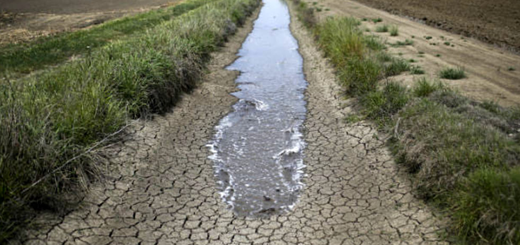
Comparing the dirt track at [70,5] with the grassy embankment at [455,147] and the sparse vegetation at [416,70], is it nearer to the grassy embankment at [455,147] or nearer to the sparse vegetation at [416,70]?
the sparse vegetation at [416,70]

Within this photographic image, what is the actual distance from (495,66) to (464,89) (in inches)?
121

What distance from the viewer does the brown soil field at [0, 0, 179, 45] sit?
1962cm

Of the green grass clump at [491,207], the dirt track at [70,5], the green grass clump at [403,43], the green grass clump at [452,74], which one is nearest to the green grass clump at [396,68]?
the green grass clump at [452,74]

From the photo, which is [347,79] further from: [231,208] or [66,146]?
[66,146]

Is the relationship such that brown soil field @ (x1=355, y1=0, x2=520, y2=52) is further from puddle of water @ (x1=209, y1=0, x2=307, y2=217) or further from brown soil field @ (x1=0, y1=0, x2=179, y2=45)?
brown soil field @ (x1=0, y1=0, x2=179, y2=45)

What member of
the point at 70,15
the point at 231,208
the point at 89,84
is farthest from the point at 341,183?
the point at 70,15

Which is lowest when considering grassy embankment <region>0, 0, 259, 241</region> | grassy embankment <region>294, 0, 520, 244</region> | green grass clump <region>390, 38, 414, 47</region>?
green grass clump <region>390, 38, 414, 47</region>

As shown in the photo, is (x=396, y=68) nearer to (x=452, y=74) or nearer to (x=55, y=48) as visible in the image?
(x=452, y=74)

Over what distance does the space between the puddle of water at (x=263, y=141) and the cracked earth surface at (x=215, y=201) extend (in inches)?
8.1

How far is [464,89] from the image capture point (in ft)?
30.6

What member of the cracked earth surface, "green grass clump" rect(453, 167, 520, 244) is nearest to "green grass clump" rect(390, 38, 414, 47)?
the cracked earth surface

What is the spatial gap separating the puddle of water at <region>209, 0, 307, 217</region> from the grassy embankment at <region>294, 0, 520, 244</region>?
1.42 m

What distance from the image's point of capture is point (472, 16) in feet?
69.7

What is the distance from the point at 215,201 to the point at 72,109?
2.25 meters
